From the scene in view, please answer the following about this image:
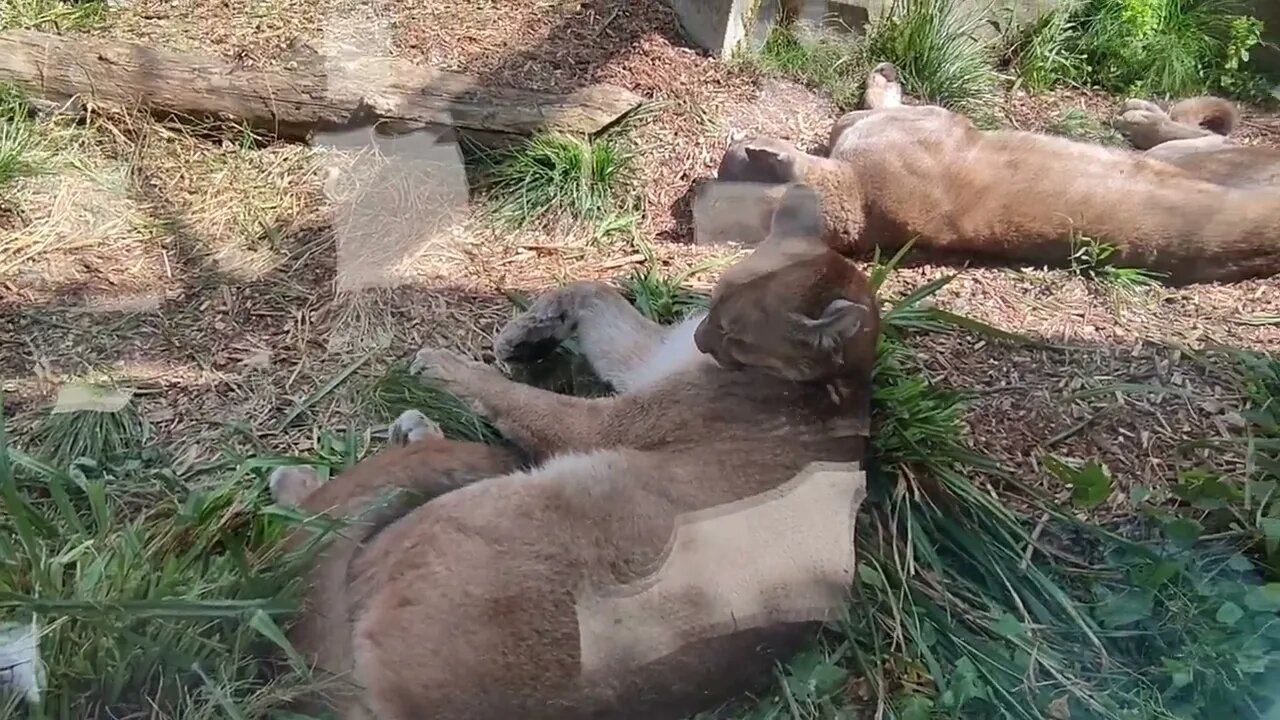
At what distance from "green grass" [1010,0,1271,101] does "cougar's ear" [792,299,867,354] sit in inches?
63.2

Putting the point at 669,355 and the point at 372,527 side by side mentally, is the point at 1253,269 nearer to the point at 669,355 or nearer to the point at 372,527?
the point at 669,355

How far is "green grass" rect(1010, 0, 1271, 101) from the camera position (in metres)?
4.05

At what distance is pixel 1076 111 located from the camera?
4.14 meters

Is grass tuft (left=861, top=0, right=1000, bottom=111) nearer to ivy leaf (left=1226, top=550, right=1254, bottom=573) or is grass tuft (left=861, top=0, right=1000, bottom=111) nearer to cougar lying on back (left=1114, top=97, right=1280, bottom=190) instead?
cougar lying on back (left=1114, top=97, right=1280, bottom=190)

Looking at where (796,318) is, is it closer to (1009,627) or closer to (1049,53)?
(1009,627)

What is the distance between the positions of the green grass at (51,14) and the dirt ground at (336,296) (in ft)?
0.77

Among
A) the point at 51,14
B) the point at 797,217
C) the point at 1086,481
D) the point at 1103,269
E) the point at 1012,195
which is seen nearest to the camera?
the point at 1086,481

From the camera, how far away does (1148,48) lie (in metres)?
4.07

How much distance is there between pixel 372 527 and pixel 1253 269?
3.24 meters

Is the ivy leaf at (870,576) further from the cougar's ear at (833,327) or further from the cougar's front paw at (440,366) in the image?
the cougar's front paw at (440,366)

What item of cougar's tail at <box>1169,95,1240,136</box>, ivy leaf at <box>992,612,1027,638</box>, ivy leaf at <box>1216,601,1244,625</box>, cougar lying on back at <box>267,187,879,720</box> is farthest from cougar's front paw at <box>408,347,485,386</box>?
cougar's tail at <box>1169,95,1240,136</box>

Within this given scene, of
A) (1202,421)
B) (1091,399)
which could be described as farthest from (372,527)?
(1202,421)

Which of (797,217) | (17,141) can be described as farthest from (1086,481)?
(17,141)

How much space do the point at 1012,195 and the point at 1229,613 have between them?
189cm
